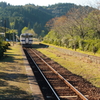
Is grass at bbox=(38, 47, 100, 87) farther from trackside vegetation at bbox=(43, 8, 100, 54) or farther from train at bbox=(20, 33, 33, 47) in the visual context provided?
train at bbox=(20, 33, 33, 47)

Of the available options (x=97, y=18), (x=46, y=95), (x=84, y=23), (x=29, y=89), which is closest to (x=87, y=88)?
(x=46, y=95)

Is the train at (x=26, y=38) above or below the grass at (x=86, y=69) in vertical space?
above

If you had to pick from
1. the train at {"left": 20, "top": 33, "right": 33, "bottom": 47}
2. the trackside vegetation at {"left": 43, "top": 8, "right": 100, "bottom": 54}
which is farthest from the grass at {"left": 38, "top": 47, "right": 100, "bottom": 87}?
the train at {"left": 20, "top": 33, "right": 33, "bottom": 47}

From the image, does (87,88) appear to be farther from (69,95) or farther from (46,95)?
(46,95)

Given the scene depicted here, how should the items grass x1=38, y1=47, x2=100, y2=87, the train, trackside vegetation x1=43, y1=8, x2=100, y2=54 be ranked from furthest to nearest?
the train
trackside vegetation x1=43, y1=8, x2=100, y2=54
grass x1=38, y1=47, x2=100, y2=87

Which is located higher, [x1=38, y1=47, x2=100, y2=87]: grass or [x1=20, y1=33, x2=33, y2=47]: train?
[x1=20, y1=33, x2=33, y2=47]: train

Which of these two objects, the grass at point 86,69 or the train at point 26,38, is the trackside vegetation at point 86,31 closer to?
the grass at point 86,69

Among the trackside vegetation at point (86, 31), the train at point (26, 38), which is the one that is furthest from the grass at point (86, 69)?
the train at point (26, 38)

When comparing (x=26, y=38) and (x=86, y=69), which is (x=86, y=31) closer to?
(x=86, y=69)

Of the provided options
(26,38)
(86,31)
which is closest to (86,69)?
(86,31)

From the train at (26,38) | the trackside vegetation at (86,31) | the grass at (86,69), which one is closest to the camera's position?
the grass at (86,69)

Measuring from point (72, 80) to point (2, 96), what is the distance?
183 inches

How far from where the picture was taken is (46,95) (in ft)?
24.8

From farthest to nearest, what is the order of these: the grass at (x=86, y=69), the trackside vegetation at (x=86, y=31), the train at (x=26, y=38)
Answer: the train at (x=26, y=38), the trackside vegetation at (x=86, y=31), the grass at (x=86, y=69)
